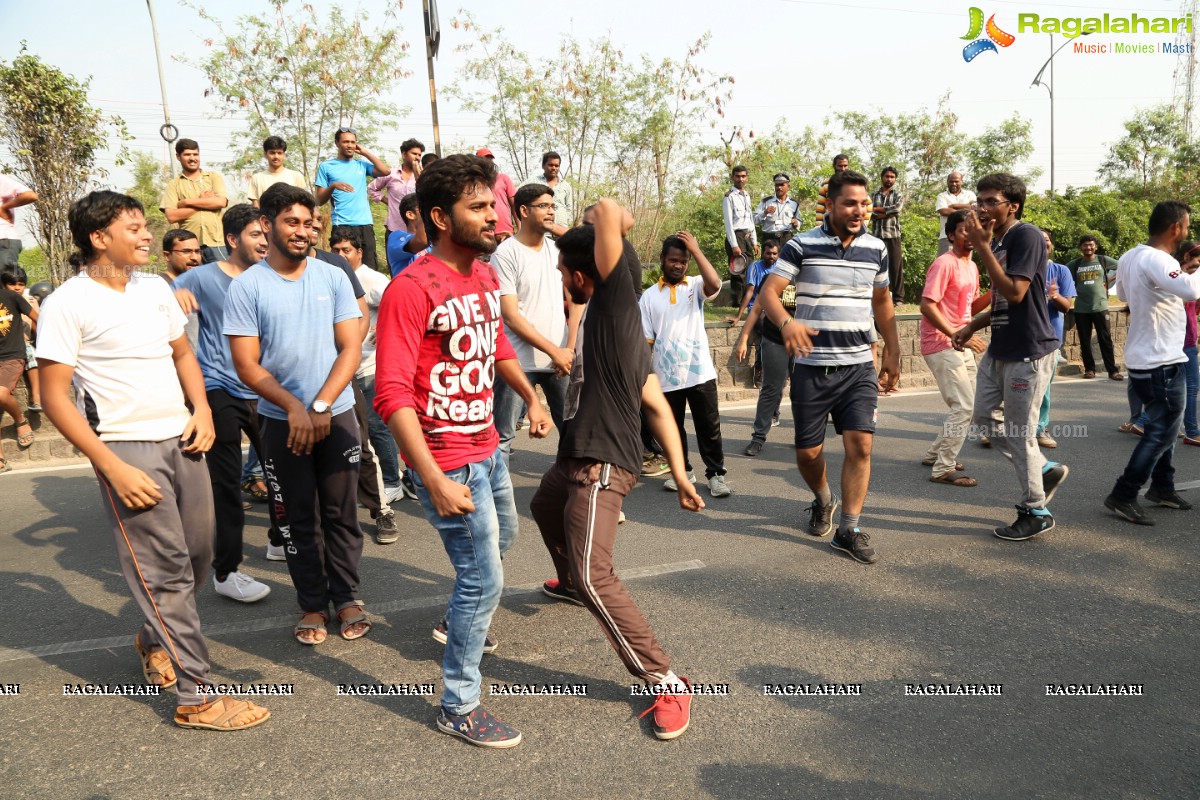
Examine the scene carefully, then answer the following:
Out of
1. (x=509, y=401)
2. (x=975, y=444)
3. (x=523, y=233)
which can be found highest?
(x=523, y=233)

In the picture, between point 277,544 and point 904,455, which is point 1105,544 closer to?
point 904,455

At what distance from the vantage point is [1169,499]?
5734 millimetres

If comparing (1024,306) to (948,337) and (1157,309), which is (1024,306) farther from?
(948,337)

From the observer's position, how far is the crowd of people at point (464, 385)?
10.1 ft

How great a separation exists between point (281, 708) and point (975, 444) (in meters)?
6.55

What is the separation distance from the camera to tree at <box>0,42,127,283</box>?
42.6 ft

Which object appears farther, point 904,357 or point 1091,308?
point 1091,308

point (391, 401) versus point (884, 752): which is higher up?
point (391, 401)

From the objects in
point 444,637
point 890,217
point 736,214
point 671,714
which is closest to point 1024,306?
point 671,714

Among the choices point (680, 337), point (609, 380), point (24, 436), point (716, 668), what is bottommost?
point (716, 668)

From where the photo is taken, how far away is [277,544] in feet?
16.9

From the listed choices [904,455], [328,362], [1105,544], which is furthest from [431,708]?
[904,455]

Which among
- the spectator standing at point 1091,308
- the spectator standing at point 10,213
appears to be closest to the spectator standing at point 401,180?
the spectator standing at point 10,213

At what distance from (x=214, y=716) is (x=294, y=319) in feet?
5.66
